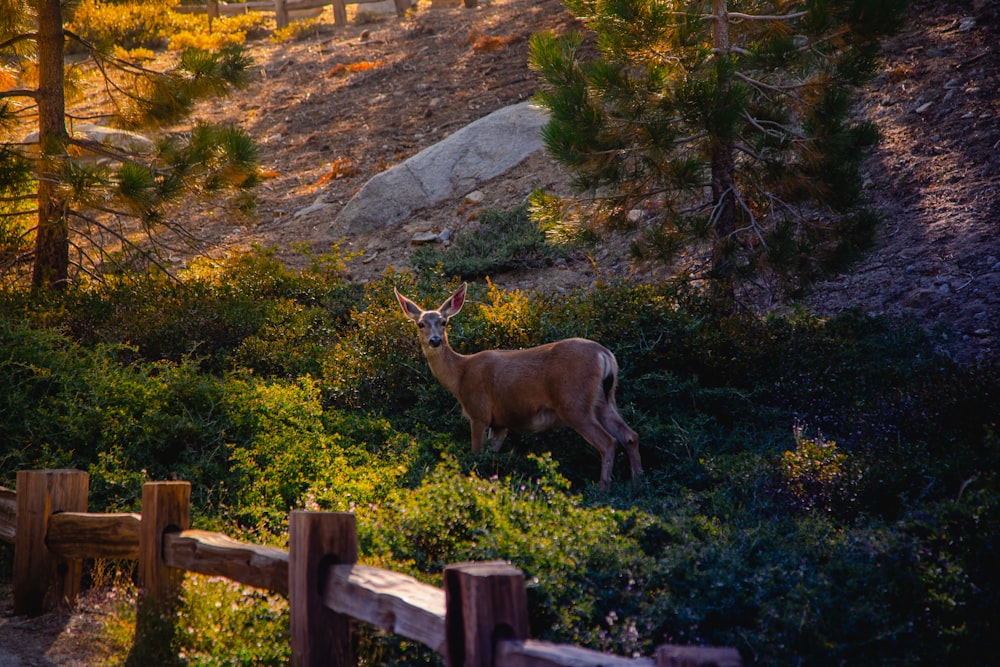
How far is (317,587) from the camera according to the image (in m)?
4.19

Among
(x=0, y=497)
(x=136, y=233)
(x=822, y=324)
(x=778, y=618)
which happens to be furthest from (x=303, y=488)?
(x=136, y=233)

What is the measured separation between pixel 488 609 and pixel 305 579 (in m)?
1.31

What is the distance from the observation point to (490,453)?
7941mm

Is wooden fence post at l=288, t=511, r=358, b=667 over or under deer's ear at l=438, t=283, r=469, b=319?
over

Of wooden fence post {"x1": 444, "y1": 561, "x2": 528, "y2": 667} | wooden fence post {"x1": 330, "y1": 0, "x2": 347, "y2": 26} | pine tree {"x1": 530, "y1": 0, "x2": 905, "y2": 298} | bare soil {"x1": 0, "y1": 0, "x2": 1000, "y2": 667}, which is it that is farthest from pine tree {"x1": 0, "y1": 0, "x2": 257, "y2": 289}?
wooden fence post {"x1": 330, "y1": 0, "x2": 347, "y2": 26}

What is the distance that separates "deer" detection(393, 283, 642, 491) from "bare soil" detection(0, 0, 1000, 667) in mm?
3449

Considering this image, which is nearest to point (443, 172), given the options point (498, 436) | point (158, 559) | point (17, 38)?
point (17, 38)

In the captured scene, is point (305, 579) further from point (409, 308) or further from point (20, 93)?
point (20, 93)

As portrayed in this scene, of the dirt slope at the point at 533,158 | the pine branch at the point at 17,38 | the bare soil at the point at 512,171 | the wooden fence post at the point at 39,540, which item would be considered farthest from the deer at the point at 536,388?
the pine branch at the point at 17,38

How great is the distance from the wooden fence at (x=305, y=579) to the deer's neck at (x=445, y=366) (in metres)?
3.32

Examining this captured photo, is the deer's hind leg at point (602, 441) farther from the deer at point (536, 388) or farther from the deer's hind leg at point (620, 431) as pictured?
the deer's hind leg at point (620, 431)

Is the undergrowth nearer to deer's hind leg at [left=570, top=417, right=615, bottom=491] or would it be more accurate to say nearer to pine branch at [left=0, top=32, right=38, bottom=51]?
deer's hind leg at [left=570, top=417, right=615, bottom=491]

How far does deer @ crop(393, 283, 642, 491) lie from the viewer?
7707 mm

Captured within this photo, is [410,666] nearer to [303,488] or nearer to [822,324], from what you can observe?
[303,488]
